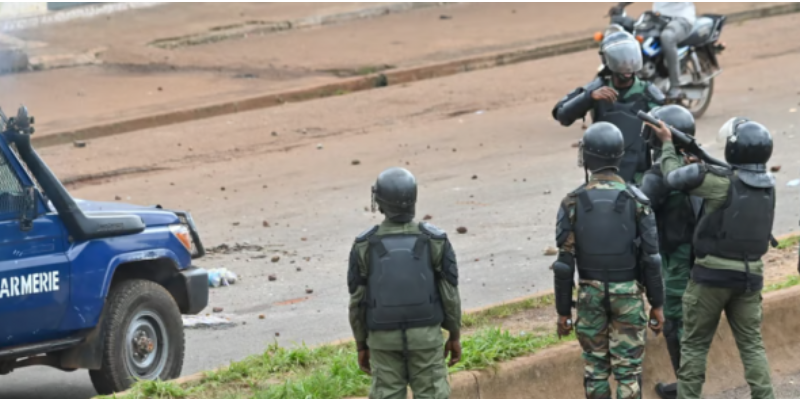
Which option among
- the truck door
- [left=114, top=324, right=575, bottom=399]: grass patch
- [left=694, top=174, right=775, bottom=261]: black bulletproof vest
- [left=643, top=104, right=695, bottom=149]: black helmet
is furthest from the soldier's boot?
the truck door

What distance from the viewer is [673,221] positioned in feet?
22.3

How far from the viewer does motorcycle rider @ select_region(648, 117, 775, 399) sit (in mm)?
6250

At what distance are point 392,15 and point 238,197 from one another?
1086 centimetres

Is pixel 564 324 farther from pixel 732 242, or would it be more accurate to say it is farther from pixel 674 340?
pixel 674 340

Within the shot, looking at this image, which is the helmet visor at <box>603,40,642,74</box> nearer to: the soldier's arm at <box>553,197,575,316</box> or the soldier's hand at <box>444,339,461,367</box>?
the soldier's arm at <box>553,197,575,316</box>

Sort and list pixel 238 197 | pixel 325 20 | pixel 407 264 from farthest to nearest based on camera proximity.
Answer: pixel 325 20
pixel 238 197
pixel 407 264

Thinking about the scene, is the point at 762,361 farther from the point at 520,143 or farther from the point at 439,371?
the point at 520,143

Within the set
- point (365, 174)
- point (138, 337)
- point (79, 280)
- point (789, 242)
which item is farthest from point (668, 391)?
point (365, 174)

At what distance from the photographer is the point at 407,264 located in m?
5.43

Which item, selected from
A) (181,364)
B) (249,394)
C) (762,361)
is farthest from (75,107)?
(762,361)

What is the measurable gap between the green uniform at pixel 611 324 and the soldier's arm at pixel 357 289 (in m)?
1.05

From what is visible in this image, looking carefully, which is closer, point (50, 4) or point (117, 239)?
point (117, 239)

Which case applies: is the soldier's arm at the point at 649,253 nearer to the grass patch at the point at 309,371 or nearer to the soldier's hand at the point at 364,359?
the grass patch at the point at 309,371

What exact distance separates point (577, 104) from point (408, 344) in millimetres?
3129
